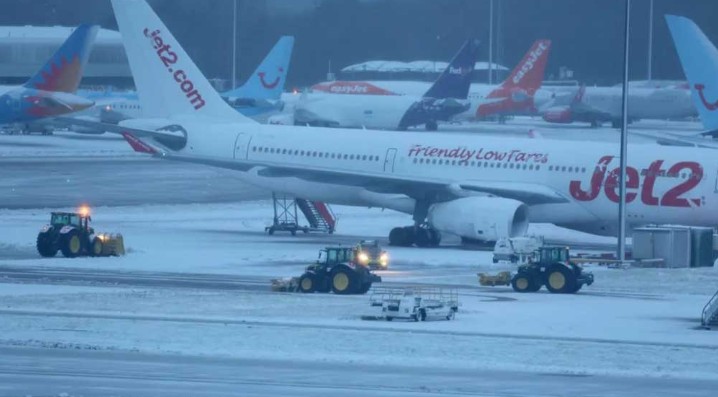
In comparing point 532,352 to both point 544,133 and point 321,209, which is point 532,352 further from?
point 544,133

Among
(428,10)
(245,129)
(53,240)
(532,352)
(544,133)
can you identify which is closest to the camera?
(532,352)

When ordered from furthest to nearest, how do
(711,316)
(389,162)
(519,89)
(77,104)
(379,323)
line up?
(519,89), (77,104), (389,162), (711,316), (379,323)

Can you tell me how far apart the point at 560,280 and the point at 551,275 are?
0.77 feet

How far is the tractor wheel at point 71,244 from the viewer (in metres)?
36.9

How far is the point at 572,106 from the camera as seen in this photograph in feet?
363

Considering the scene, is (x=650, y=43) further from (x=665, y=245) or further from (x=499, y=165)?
(x=665, y=245)

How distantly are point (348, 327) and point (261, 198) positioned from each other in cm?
3484

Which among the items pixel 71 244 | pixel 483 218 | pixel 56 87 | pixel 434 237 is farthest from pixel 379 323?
pixel 56 87

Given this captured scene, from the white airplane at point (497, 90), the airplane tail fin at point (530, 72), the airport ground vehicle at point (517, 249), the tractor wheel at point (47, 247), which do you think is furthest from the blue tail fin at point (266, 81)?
the airport ground vehicle at point (517, 249)

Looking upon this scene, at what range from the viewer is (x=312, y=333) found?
23.6 m

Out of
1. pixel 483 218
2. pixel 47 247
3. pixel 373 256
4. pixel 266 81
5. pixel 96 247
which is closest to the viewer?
pixel 373 256

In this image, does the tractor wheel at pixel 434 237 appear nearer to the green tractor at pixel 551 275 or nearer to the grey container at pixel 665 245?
the grey container at pixel 665 245

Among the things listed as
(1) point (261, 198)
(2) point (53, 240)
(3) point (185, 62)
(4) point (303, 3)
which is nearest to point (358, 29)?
(4) point (303, 3)

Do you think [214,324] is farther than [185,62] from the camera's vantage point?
No
